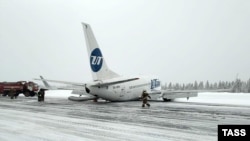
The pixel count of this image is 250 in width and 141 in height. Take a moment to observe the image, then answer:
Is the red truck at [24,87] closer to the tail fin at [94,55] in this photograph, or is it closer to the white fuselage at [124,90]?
the white fuselage at [124,90]

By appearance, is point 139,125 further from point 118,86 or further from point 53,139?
point 118,86

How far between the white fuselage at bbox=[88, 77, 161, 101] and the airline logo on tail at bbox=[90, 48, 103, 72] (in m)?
1.38

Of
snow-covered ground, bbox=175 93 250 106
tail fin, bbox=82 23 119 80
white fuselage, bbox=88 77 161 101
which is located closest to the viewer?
white fuselage, bbox=88 77 161 101

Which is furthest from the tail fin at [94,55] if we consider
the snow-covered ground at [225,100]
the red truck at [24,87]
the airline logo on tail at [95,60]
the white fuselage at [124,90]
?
the red truck at [24,87]

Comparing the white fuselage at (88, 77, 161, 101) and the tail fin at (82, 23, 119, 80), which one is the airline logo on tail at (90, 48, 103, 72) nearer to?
the tail fin at (82, 23, 119, 80)

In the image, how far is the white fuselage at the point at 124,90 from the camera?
26.9 meters

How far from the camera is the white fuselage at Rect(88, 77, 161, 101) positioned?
88.4 ft

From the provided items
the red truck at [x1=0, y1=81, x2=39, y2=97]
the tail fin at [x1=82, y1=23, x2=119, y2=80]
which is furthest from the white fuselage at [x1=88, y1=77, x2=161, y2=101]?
the red truck at [x1=0, y1=81, x2=39, y2=97]

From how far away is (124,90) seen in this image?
29359mm

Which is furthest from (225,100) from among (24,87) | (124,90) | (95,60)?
(24,87)

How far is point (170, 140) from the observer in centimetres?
946

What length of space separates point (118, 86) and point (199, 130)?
1712 centimetres

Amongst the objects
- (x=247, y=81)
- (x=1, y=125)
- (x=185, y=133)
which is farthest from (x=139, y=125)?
(x=247, y=81)

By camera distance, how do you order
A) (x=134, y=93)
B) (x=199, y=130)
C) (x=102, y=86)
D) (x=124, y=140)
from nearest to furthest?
(x=124, y=140)
(x=199, y=130)
(x=102, y=86)
(x=134, y=93)
